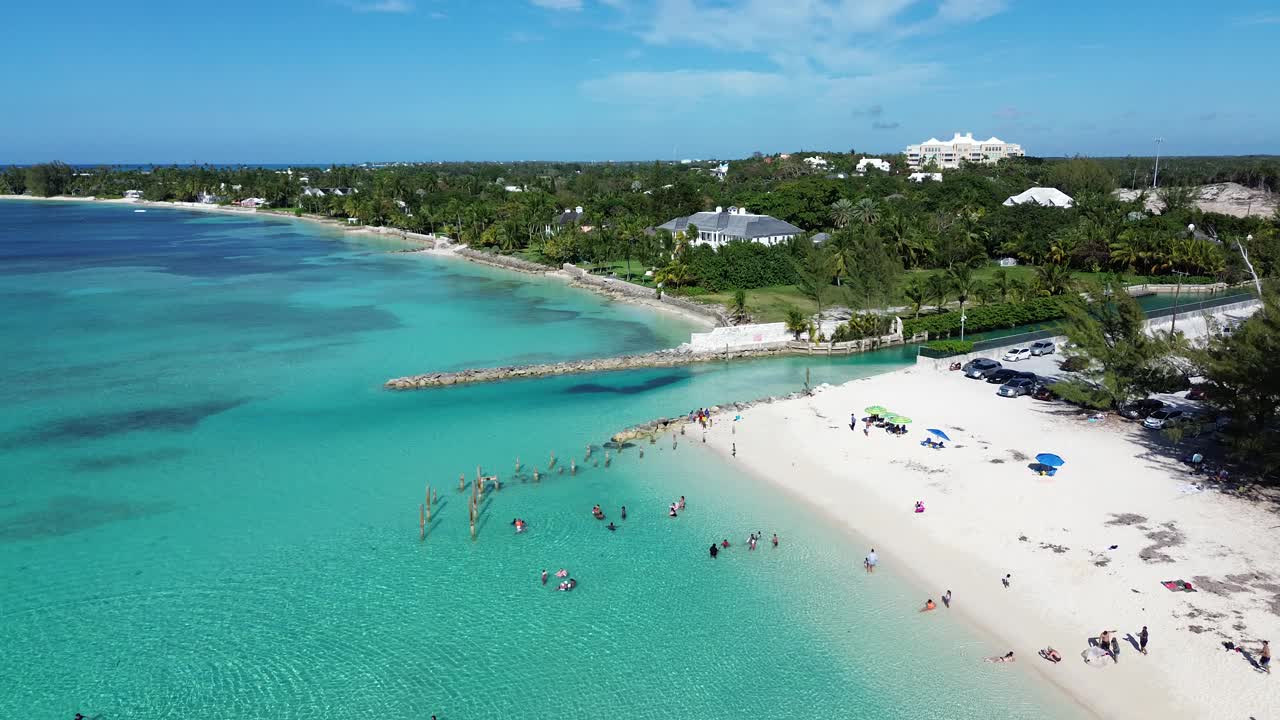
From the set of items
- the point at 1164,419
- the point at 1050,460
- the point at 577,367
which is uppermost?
the point at 1164,419

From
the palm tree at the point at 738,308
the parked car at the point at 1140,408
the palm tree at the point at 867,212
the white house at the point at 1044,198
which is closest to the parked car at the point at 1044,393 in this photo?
the parked car at the point at 1140,408

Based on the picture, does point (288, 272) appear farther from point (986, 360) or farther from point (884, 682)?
point (884, 682)

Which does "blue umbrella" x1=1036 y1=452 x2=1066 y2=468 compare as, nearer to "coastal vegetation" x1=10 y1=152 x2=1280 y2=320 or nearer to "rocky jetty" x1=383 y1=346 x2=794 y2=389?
"rocky jetty" x1=383 y1=346 x2=794 y2=389

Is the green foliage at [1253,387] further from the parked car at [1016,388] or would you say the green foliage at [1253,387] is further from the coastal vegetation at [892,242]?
the coastal vegetation at [892,242]

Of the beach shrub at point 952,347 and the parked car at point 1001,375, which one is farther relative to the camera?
the beach shrub at point 952,347

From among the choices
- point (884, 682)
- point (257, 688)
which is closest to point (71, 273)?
point (257, 688)

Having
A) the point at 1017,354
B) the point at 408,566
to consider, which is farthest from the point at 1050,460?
the point at 408,566

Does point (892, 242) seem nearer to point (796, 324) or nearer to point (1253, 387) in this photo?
point (796, 324)

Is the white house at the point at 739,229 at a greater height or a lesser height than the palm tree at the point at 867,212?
lesser
